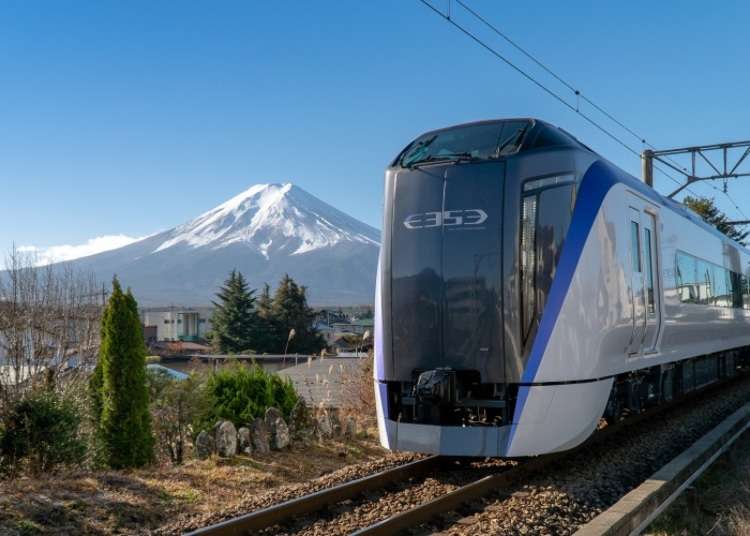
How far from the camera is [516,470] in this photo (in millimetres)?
7828

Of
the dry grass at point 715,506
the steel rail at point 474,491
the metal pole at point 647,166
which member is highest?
the metal pole at point 647,166

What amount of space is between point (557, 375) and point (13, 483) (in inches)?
204

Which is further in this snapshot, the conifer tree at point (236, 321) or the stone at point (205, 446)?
the conifer tree at point (236, 321)

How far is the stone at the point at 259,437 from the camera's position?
30.8 feet

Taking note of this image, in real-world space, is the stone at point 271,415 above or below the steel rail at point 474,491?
above

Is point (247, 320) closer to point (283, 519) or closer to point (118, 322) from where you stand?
point (118, 322)

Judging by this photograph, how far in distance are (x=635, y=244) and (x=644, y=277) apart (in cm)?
45

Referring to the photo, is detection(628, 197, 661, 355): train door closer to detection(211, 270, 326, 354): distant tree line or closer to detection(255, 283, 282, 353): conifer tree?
detection(211, 270, 326, 354): distant tree line

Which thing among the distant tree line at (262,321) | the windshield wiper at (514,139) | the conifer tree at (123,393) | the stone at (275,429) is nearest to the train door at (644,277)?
the windshield wiper at (514,139)

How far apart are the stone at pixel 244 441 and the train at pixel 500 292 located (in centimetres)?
194

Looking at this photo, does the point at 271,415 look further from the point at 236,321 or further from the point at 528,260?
the point at 236,321

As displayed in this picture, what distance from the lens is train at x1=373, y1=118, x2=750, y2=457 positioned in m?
7.52

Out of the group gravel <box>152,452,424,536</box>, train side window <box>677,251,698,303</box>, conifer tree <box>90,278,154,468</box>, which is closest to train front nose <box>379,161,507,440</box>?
gravel <box>152,452,424,536</box>

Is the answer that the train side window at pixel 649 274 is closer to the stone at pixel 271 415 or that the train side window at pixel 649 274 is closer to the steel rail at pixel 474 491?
the steel rail at pixel 474 491
